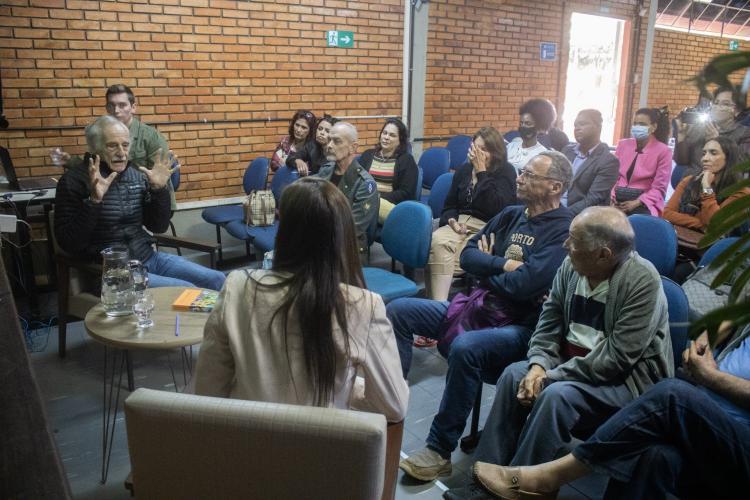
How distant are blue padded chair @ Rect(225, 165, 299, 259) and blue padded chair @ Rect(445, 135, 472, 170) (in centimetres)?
210

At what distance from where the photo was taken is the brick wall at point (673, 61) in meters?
8.96

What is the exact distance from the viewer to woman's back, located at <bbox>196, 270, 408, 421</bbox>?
143 cm

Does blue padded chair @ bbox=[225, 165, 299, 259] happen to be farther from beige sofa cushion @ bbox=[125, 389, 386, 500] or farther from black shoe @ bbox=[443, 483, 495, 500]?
beige sofa cushion @ bbox=[125, 389, 386, 500]

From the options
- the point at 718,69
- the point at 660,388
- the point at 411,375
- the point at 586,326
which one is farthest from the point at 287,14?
the point at 718,69

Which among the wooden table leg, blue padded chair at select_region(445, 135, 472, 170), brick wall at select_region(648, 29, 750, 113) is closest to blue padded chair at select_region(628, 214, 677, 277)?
the wooden table leg

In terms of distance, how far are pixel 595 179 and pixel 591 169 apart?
83mm

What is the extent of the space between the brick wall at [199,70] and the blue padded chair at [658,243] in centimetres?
370

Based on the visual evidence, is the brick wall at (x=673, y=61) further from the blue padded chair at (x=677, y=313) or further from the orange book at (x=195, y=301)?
the orange book at (x=195, y=301)

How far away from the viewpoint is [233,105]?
17.5 feet

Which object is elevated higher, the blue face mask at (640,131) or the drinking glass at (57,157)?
the blue face mask at (640,131)

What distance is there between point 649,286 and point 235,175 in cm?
431

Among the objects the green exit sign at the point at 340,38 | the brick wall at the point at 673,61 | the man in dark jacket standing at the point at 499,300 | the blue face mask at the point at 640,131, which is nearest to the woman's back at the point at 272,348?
the man in dark jacket standing at the point at 499,300

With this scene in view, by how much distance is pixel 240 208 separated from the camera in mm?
4875

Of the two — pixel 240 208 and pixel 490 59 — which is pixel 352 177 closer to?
pixel 240 208
